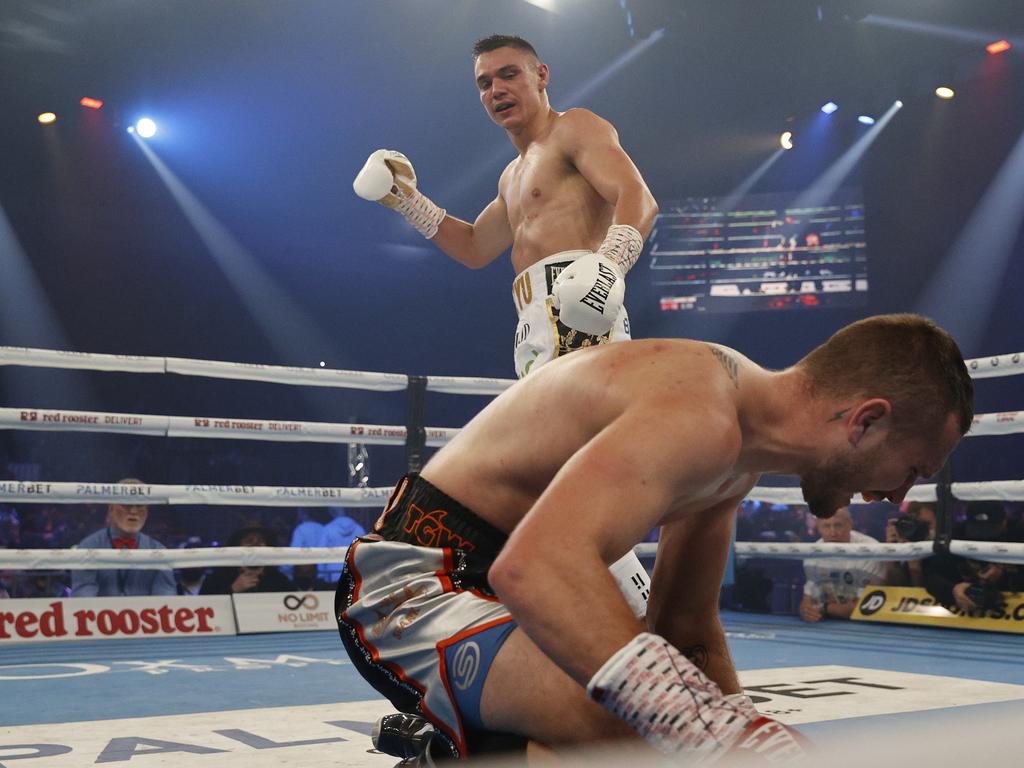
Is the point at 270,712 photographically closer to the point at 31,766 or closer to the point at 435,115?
the point at 31,766

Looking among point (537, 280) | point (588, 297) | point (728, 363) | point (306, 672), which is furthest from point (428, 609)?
point (306, 672)

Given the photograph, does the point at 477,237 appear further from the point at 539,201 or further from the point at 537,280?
the point at 537,280

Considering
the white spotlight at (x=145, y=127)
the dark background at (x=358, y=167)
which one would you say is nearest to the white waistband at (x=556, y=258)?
the dark background at (x=358, y=167)

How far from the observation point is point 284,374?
4.31 meters

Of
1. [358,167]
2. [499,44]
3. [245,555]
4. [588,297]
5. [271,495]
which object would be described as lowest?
[245,555]

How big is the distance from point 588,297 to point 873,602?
3210 mm

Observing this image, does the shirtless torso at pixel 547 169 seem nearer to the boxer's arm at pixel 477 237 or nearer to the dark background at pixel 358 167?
the boxer's arm at pixel 477 237

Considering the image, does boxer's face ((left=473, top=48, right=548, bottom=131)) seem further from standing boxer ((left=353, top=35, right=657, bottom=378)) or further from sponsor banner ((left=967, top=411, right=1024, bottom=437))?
sponsor banner ((left=967, top=411, right=1024, bottom=437))

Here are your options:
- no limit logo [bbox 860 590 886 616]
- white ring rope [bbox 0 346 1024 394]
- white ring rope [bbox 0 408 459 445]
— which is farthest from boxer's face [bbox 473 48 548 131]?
no limit logo [bbox 860 590 886 616]

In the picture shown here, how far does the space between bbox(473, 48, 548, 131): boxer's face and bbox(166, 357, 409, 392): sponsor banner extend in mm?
1487

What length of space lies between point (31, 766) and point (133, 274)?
8.46m

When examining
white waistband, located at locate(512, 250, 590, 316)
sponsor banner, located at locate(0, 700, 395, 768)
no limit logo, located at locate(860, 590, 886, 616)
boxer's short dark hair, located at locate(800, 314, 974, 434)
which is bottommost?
no limit logo, located at locate(860, 590, 886, 616)

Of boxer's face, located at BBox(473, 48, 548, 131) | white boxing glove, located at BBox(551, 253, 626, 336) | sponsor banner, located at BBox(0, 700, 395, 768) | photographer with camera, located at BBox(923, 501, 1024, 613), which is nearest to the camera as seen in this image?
sponsor banner, located at BBox(0, 700, 395, 768)

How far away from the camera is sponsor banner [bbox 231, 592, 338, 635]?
419cm
